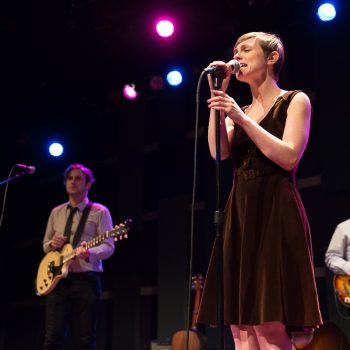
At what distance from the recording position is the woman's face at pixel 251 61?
8.26 ft

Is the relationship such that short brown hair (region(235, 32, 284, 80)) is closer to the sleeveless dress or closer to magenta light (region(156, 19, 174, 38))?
the sleeveless dress

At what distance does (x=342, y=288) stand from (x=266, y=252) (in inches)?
133

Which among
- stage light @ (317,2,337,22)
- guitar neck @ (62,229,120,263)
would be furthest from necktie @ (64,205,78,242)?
stage light @ (317,2,337,22)

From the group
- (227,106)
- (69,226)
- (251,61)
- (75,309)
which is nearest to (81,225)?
(69,226)

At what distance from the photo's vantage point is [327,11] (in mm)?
5680

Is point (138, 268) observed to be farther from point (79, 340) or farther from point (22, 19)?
point (22, 19)

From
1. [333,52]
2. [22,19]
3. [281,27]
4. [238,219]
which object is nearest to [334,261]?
[333,52]

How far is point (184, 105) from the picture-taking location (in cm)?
734

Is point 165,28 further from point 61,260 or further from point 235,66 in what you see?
point 235,66

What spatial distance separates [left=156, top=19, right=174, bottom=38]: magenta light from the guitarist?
6.59 ft

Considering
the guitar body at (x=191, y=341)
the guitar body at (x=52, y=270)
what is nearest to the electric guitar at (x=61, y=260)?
the guitar body at (x=52, y=270)

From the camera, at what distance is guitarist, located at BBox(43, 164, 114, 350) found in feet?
16.9

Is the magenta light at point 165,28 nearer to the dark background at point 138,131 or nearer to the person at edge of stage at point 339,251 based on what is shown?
the dark background at point 138,131

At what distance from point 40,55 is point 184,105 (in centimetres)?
190
